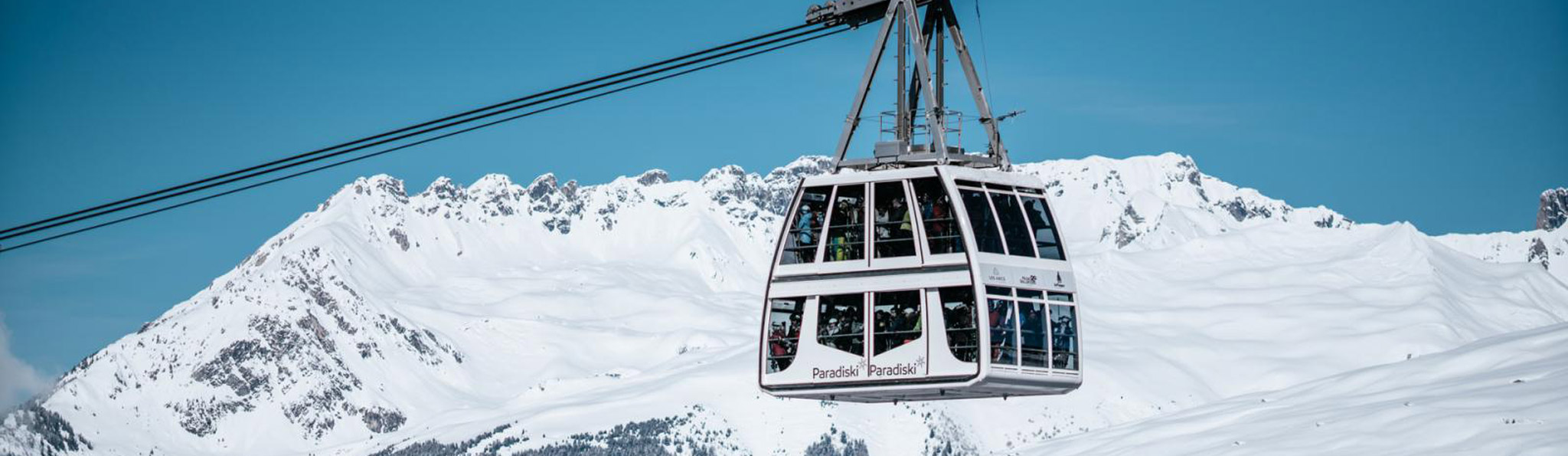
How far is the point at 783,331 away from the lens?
48.2m

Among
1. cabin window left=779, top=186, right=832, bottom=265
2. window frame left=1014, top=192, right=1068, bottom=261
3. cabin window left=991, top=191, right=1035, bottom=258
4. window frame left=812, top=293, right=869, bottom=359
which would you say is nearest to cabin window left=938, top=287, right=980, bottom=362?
→ cabin window left=991, top=191, right=1035, bottom=258

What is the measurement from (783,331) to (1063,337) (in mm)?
6185

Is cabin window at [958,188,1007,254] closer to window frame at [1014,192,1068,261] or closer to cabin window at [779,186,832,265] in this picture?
window frame at [1014,192,1068,261]

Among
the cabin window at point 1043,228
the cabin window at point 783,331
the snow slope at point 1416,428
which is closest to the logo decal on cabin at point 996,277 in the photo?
the cabin window at point 1043,228

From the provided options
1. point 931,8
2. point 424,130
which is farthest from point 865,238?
point 424,130

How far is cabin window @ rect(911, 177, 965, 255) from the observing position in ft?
149

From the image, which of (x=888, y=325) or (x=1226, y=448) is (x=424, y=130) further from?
(x=1226, y=448)

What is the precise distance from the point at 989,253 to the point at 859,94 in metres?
4.75

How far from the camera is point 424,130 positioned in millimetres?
46594

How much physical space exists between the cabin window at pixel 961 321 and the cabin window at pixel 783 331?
3756 mm

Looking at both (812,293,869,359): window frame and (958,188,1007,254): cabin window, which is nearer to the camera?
(958,188,1007,254): cabin window

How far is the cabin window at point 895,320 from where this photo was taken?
150ft

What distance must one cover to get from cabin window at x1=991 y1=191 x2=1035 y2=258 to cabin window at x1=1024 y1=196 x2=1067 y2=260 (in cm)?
24

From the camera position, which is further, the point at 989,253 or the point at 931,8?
the point at 931,8
